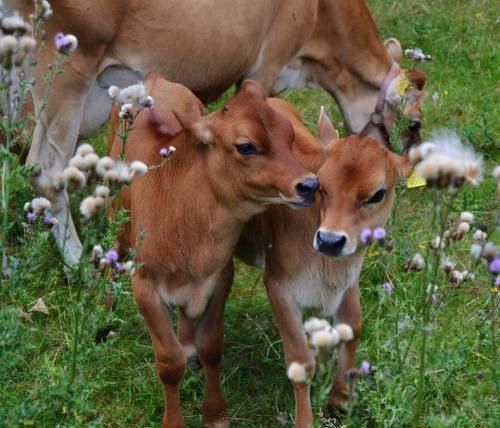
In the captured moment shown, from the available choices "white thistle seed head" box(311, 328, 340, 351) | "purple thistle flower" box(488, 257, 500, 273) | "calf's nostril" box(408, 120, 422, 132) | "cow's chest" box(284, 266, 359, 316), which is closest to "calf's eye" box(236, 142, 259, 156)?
"cow's chest" box(284, 266, 359, 316)

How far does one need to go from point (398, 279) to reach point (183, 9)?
2.00 metres

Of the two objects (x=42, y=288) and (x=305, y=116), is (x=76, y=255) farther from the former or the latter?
(x=305, y=116)

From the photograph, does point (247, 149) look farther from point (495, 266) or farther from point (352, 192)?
point (495, 266)

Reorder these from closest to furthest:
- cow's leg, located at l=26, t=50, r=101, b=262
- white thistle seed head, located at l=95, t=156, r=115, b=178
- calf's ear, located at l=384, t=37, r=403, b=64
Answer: white thistle seed head, located at l=95, t=156, r=115, b=178, cow's leg, located at l=26, t=50, r=101, b=262, calf's ear, located at l=384, t=37, r=403, b=64

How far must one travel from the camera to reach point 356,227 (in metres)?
3.89

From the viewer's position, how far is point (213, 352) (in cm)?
434

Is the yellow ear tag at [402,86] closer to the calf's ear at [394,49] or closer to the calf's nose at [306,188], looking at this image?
the calf's ear at [394,49]

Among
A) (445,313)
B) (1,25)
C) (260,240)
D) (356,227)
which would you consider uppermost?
(1,25)

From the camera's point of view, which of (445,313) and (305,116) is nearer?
(445,313)

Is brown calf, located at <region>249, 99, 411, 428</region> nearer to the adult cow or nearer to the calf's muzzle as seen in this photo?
the calf's muzzle

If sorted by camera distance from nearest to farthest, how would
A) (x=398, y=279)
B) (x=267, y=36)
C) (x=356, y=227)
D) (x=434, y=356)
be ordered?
(x=434, y=356), (x=356, y=227), (x=398, y=279), (x=267, y=36)

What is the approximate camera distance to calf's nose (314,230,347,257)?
376cm

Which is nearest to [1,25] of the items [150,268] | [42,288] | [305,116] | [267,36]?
[150,268]

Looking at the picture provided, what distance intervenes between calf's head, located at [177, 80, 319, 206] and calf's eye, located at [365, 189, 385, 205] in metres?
0.33
